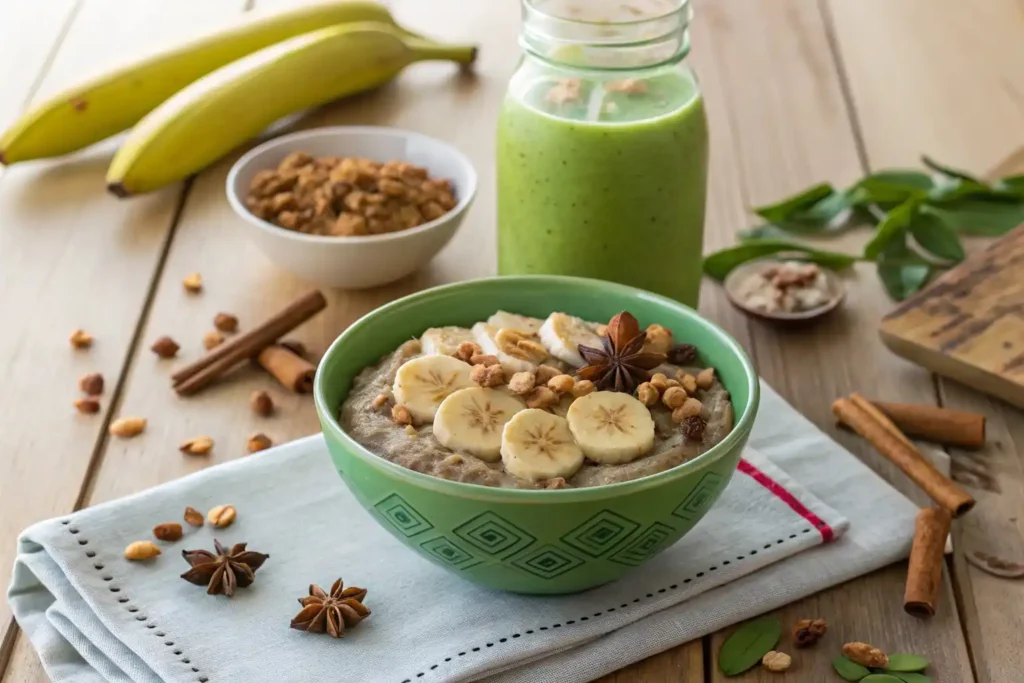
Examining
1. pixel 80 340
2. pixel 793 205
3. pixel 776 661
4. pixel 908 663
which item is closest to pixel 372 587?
pixel 776 661

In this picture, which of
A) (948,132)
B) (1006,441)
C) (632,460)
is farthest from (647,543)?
(948,132)

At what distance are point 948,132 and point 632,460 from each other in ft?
3.85

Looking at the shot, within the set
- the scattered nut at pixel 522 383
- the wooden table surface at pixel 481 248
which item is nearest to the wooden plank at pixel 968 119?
the wooden table surface at pixel 481 248

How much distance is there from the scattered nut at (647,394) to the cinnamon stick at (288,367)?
0.48 m

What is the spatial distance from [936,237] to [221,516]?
1018mm

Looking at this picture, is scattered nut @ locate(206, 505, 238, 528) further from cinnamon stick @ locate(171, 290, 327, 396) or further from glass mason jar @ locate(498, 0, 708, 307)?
glass mason jar @ locate(498, 0, 708, 307)

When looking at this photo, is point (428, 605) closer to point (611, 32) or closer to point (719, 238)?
point (611, 32)

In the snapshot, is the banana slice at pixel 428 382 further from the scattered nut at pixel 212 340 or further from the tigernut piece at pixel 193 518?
the scattered nut at pixel 212 340

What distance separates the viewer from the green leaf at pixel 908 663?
1104mm

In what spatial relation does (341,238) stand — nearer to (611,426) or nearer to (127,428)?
(127,428)

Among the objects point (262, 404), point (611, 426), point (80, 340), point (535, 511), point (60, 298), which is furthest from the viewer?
point (60, 298)

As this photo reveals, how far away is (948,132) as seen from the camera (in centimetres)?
203

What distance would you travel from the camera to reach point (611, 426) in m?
1.12

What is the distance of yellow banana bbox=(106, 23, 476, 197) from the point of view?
6.07 ft
